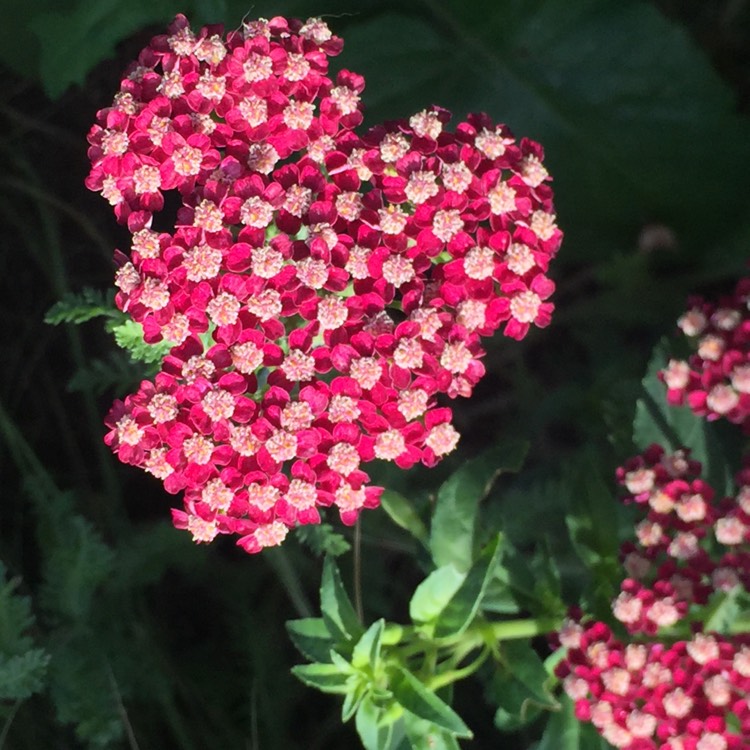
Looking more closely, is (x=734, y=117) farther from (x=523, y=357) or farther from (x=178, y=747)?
(x=178, y=747)

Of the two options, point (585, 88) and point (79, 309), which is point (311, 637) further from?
point (585, 88)

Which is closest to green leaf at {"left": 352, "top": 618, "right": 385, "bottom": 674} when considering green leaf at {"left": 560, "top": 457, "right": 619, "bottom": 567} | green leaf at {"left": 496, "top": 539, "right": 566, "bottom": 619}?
green leaf at {"left": 496, "top": 539, "right": 566, "bottom": 619}

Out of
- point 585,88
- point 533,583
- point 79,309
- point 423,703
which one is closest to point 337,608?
point 423,703

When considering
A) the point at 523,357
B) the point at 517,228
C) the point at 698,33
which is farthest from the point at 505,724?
the point at 698,33

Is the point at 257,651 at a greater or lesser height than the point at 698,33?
lesser

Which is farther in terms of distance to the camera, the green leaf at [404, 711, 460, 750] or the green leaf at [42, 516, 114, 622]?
the green leaf at [42, 516, 114, 622]

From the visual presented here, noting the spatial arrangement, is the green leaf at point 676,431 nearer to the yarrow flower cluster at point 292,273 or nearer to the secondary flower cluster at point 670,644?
the secondary flower cluster at point 670,644

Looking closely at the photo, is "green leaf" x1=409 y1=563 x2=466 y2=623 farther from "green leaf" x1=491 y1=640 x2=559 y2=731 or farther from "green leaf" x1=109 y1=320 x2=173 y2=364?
"green leaf" x1=109 y1=320 x2=173 y2=364
